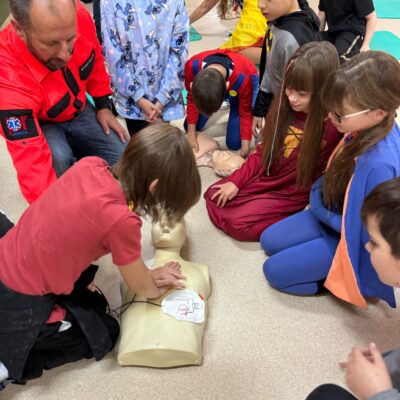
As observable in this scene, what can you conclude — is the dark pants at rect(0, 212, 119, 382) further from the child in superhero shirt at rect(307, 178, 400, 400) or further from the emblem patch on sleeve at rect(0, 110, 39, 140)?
the child in superhero shirt at rect(307, 178, 400, 400)

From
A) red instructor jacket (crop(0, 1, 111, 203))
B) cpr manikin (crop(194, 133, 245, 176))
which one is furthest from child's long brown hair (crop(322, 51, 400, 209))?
red instructor jacket (crop(0, 1, 111, 203))

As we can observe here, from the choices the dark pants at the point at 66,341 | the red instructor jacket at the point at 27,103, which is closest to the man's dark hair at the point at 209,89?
the red instructor jacket at the point at 27,103

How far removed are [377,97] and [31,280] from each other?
0.92 metres

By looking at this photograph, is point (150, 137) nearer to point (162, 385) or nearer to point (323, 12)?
point (162, 385)

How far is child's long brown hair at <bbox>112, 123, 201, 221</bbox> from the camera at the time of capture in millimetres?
901

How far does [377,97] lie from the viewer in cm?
100

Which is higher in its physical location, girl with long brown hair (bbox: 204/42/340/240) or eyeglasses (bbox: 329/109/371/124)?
eyeglasses (bbox: 329/109/371/124)

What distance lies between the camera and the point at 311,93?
50.0 inches

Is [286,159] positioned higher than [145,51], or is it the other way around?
[145,51]

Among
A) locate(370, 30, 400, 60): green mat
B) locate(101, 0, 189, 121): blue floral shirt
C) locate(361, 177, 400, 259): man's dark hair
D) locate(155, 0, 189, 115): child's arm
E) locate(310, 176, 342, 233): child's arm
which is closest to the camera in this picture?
locate(361, 177, 400, 259): man's dark hair

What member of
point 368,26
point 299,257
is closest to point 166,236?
point 299,257

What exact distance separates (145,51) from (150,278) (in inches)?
40.1

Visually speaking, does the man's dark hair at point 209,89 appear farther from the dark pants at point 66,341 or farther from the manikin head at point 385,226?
the manikin head at point 385,226

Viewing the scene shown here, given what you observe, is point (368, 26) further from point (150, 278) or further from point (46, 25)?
point (150, 278)
